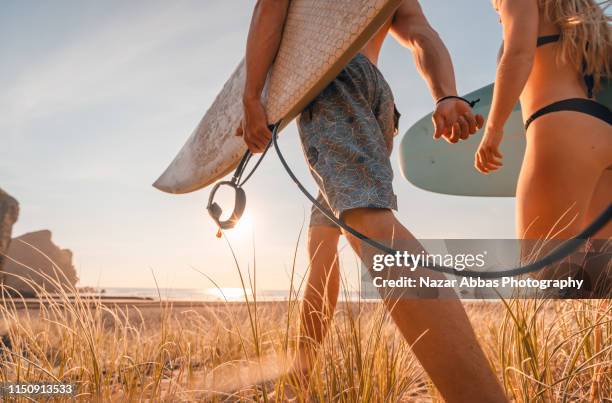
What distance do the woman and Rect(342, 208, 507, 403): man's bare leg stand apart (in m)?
0.56

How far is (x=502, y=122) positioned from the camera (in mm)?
1272

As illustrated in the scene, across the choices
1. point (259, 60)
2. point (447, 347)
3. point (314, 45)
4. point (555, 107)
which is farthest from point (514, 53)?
point (447, 347)

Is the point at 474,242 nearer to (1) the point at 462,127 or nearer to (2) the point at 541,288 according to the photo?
(2) the point at 541,288

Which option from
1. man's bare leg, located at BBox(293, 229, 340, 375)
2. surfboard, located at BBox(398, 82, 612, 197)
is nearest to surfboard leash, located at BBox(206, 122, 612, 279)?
man's bare leg, located at BBox(293, 229, 340, 375)

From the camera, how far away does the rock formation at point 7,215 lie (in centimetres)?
984

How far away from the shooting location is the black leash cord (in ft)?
2.82

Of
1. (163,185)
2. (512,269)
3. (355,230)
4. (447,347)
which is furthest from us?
(163,185)

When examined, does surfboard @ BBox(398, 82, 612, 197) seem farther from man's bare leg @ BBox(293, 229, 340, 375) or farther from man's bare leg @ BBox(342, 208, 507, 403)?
man's bare leg @ BBox(342, 208, 507, 403)

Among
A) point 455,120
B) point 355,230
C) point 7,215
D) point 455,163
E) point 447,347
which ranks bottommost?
point 447,347

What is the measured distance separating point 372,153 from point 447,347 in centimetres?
45

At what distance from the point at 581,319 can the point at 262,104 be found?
4.50 feet

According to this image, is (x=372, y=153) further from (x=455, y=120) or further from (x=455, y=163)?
(x=455, y=163)

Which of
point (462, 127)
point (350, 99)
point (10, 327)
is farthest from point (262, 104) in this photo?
Answer: point (10, 327)

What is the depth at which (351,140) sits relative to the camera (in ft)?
3.24
